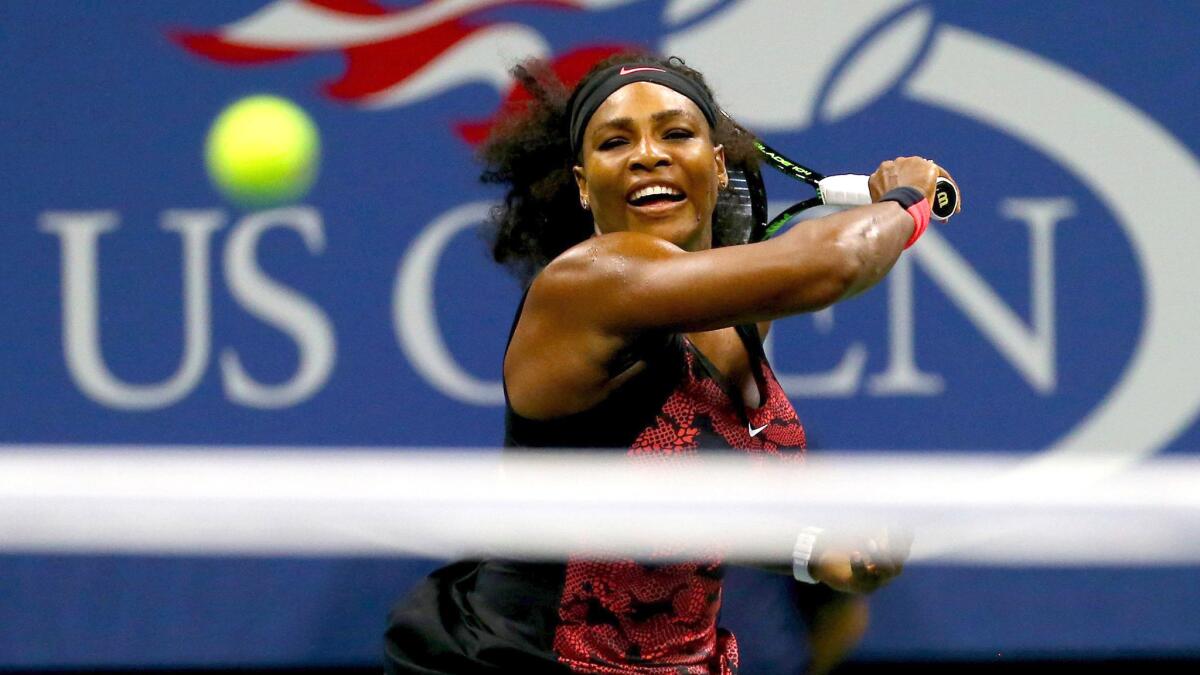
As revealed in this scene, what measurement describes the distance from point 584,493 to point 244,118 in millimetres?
1544

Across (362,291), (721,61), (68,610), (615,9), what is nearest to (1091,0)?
(721,61)

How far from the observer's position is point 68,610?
3.37 meters

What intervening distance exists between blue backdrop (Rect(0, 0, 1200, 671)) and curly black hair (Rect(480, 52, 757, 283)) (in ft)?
1.79

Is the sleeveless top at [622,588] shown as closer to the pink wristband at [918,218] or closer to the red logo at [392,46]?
the pink wristband at [918,218]

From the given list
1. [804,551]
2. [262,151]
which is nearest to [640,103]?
[804,551]

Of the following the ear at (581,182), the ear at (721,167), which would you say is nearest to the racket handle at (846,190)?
the ear at (721,167)

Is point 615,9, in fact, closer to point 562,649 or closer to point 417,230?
point 417,230

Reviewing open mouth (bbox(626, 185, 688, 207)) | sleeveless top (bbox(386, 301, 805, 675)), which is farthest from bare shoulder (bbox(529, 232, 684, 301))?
open mouth (bbox(626, 185, 688, 207))

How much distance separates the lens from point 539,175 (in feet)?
8.92

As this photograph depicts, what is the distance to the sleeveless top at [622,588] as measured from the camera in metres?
2.21

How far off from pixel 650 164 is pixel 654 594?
2.02 feet

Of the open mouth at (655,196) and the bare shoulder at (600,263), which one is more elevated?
the open mouth at (655,196)

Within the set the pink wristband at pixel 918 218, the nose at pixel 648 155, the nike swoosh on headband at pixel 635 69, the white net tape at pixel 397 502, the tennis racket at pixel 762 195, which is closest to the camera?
the pink wristband at pixel 918 218

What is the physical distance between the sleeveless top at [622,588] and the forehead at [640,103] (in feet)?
1.19
